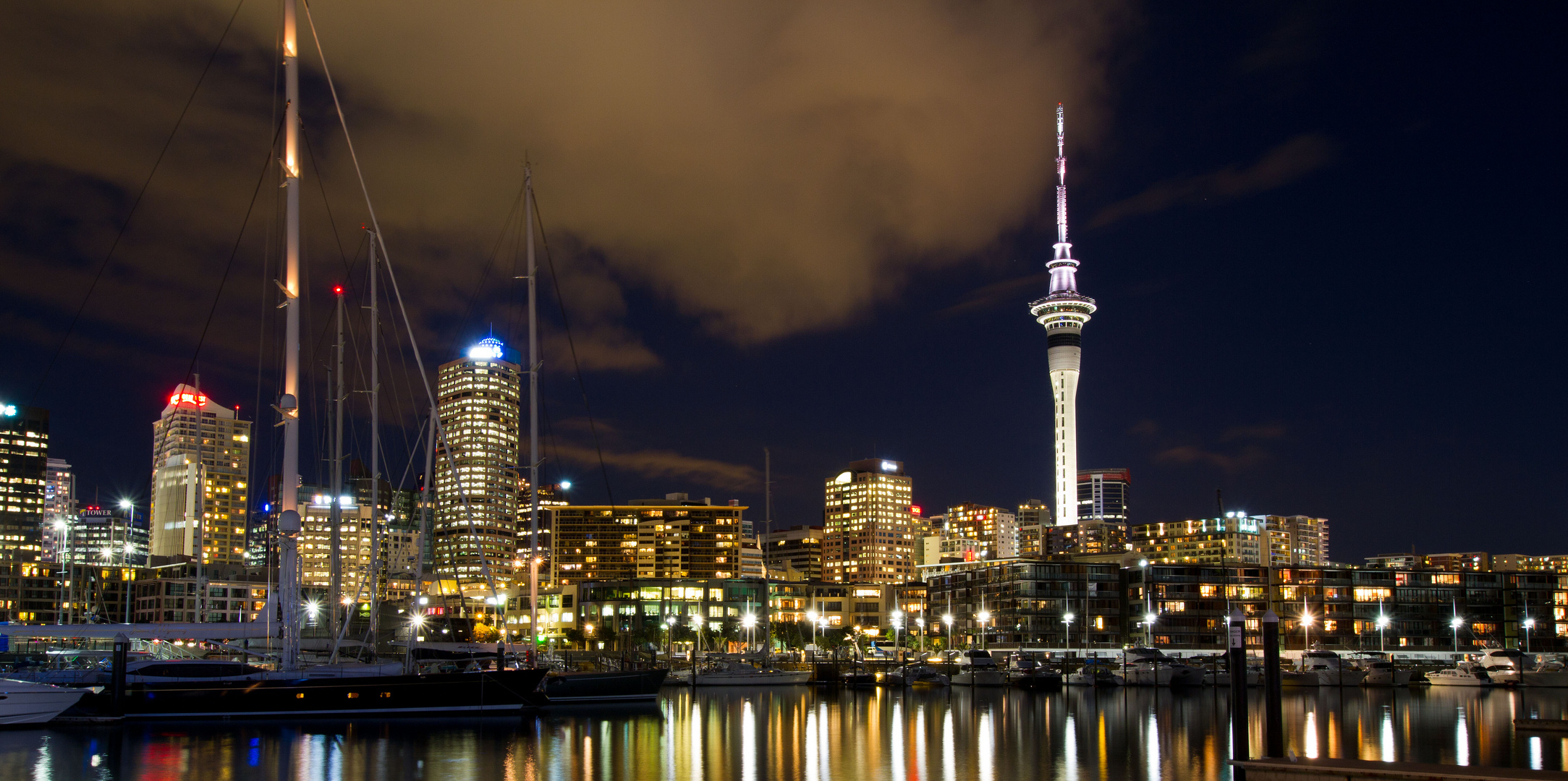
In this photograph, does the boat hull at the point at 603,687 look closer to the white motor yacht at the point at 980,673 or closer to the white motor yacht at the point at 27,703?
the white motor yacht at the point at 27,703

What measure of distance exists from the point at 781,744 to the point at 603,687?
2147 cm

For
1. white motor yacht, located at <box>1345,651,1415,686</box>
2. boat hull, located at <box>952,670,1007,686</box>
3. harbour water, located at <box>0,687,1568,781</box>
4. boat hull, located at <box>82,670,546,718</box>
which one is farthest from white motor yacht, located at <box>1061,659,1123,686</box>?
boat hull, located at <box>82,670,546,718</box>

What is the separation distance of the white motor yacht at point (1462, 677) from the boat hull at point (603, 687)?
224ft

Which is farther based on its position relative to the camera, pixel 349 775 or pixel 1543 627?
pixel 1543 627

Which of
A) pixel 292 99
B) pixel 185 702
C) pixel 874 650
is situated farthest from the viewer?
pixel 874 650

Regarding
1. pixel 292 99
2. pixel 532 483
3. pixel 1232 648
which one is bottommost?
pixel 1232 648

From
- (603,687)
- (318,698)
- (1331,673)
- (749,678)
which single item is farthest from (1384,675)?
(318,698)

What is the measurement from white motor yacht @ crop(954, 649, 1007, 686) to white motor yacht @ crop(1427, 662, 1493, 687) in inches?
1432

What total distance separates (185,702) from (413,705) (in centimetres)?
1018

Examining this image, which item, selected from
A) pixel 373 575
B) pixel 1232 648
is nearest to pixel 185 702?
pixel 373 575

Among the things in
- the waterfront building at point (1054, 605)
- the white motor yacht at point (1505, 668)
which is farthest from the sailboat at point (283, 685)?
the waterfront building at point (1054, 605)

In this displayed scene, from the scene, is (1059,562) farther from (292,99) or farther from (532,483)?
(292,99)

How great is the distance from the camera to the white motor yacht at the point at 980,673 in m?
98.1

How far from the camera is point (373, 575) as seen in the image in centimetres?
7025
